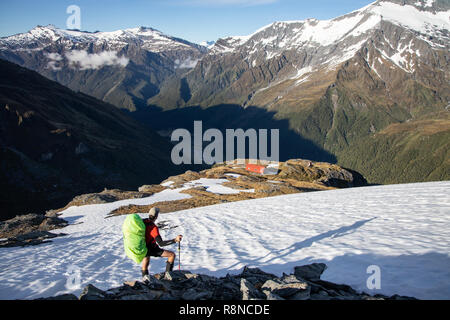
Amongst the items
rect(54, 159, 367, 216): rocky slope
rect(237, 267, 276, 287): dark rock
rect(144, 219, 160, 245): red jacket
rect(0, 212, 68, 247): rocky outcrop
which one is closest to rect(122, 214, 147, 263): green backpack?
rect(144, 219, 160, 245): red jacket

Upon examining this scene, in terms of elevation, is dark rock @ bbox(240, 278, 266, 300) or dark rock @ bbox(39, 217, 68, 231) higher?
dark rock @ bbox(240, 278, 266, 300)

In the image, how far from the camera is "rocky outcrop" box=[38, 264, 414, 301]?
7.82 metres

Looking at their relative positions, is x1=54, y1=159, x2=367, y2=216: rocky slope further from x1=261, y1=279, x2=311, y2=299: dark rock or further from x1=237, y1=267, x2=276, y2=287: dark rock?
x1=261, y1=279, x2=311, y2=299: dark rock

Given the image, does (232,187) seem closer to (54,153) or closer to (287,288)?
(287,288)

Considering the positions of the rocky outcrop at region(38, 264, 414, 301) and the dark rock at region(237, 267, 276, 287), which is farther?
A: the dark rock at region(237, 267, 276, 287)

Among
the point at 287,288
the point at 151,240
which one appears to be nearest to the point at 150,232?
the point at 151,240

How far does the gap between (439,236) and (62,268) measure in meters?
17.8

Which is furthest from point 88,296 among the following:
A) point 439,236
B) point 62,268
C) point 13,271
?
point 439,236

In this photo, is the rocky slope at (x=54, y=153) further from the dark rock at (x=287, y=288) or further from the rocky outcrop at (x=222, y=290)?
the dark rock at (x=287, y=288)

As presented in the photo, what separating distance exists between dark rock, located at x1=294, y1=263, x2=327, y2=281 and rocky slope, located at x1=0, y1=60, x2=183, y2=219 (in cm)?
10688

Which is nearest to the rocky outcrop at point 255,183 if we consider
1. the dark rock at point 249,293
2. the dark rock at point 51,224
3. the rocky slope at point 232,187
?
the rocky slope at point 232,187

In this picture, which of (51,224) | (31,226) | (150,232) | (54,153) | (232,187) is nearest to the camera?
(150,232)

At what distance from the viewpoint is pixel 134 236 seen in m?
10.6

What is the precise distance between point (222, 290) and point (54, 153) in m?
144
